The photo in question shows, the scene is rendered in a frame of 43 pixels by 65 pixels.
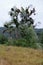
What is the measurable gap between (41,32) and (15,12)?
1877 cm

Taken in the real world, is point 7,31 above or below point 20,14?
below

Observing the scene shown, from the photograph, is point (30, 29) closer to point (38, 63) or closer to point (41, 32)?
point (41, 32)

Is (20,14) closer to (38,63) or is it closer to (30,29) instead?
(30,29)

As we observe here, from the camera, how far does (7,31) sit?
43.8 m

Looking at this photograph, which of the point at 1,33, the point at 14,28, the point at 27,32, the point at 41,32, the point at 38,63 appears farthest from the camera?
the point at 41,32

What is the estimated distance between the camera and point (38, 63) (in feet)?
35.0

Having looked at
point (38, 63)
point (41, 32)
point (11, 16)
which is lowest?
point (41, 32)

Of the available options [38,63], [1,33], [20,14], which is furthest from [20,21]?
[38,63]

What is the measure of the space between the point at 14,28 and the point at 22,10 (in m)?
3.14

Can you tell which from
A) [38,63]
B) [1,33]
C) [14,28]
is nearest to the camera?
[38,63]

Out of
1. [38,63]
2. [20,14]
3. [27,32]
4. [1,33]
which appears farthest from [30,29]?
[38,63]

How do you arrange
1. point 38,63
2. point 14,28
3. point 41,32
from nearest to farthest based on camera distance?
point 38,63
point 14,28
point 41,32

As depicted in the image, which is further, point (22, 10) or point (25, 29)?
point (22, 10)

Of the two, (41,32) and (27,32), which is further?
(41,32)
